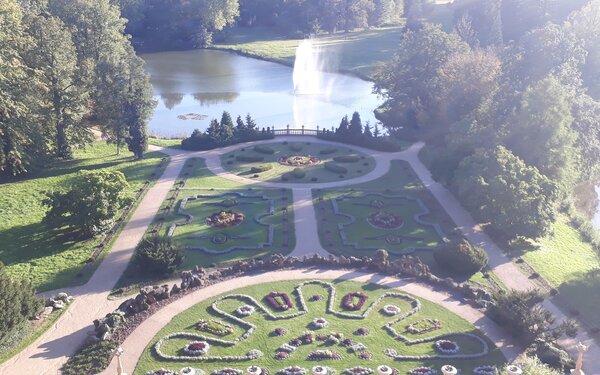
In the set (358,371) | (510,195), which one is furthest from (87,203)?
(510,195)

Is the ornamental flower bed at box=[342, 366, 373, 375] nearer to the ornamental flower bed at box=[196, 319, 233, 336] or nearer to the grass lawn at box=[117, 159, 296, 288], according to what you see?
the ornamental flower bed at box=[196, 319, 233, 336]

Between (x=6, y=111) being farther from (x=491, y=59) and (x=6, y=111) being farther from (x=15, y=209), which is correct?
(x=491, y=59)

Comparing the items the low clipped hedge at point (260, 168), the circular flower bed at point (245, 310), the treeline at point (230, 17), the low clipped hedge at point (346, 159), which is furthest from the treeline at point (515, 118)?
the treeline at point (230, 17)

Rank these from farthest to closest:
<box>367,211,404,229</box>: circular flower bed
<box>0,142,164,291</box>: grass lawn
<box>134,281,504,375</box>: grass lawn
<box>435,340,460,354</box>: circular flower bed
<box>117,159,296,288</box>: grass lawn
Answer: <box>367,211,404,229</box>: circular flower bed < <box>117,159,296,288</box>: grass lawn < <box>0,142,164,291</box>: grass lawn < <box>435,340,460,354</box>: circular flower bed < <box>134,281,504,375</box>: grass lawn

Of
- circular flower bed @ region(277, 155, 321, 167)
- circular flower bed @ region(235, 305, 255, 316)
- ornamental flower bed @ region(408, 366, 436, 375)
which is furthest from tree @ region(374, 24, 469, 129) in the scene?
ornamental flower bed @ region(408, 366, 436, 375)

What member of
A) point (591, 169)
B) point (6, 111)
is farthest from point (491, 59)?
point (6, 111)

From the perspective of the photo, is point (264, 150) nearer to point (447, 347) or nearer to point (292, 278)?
point (292, 278)
